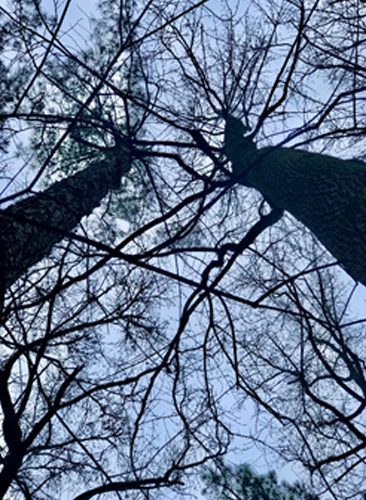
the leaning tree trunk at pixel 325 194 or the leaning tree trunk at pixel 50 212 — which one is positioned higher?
the leaning tree trunk at pixel 50 212

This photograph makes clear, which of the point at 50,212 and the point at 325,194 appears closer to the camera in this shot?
the point at 325,194

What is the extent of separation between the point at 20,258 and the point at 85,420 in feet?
3.48

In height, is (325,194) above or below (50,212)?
below

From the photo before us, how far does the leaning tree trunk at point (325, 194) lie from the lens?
78.1 inches

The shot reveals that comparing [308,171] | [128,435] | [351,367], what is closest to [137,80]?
[308,171]

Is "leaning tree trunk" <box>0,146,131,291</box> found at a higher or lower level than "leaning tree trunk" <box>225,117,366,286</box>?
higher

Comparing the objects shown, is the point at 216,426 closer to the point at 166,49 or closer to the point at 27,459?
the point at 27,459

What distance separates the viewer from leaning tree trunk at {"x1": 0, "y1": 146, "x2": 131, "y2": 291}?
1.92m

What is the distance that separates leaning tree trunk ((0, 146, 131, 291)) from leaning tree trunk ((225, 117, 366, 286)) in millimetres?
896

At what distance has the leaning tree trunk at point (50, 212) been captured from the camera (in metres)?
1.92

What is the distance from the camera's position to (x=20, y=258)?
2061mm

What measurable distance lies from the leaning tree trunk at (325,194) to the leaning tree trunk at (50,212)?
0.90 meters

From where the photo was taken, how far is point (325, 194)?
2189mm

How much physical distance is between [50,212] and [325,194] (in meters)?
1.32
